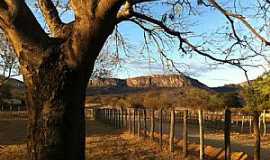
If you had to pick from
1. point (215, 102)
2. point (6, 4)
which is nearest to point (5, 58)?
point (6, 4)

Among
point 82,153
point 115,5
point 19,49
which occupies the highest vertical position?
point 115,5

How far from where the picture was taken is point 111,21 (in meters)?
8.12

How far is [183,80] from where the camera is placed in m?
11.9

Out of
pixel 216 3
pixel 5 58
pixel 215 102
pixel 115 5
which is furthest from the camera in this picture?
pixel 215 102

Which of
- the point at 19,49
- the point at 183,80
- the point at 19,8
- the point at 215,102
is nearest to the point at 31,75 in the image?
the point at 19,49

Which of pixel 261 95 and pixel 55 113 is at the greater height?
pixel 261 95

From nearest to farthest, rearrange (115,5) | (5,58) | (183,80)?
(115,5) < (183,80) < (5,58)

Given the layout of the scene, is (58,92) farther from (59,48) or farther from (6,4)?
(6,4)

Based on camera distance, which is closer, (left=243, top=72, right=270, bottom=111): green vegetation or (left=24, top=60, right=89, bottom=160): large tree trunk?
(left=24, top=60, right=89, bottom=160): large tree trunk

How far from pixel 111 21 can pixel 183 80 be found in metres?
4.16

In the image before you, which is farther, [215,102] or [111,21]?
[215,102]

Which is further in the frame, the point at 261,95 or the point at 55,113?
the point at 261,95

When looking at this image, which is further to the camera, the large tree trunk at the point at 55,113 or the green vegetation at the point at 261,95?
the green vegetation at the point at 261,95

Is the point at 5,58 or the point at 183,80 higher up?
the point at 5,58
